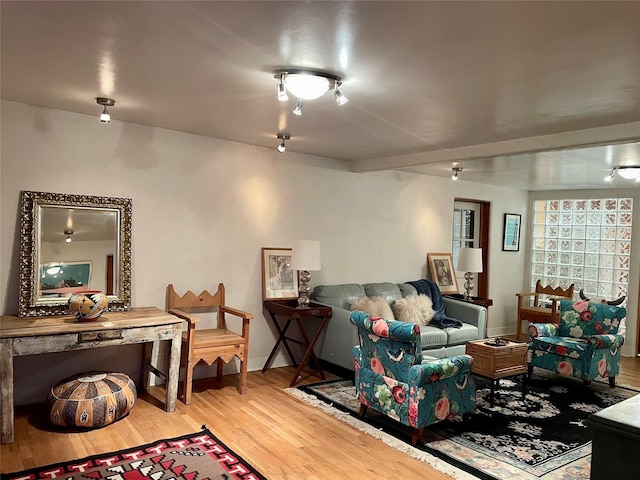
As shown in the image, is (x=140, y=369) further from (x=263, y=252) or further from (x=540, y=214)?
(x=540, y=214)

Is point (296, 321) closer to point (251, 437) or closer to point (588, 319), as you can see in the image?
point (251, 437)

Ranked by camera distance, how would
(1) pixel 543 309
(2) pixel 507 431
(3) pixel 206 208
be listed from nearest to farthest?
(2) pixel 507 431, (3) pixel 206 208, (1) pixel 543 309

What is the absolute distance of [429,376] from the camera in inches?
126

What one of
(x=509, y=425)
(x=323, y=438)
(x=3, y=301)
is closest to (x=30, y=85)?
(x=3, y=301)

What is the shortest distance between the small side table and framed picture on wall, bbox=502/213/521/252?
3.98 meters

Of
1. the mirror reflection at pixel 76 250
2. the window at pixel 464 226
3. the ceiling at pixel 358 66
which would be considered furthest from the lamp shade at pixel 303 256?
the window at pixel 464 226

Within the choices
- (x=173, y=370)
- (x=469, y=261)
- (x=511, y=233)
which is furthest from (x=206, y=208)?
(x=511, y=233)

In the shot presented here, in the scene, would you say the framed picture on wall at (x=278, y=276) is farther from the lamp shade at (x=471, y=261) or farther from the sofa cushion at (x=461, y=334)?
the lamp shade at (x=471, y=261)

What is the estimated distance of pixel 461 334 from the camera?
534 centimetres

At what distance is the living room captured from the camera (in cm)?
368

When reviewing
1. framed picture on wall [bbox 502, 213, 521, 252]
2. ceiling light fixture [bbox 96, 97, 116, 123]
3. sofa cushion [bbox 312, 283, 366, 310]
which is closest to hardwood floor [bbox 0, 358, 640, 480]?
sofa cushion [bbox 312, 283, 366, 310]

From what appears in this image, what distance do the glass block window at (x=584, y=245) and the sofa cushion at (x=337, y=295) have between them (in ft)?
13.1

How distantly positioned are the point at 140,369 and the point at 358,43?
3373 millimetres

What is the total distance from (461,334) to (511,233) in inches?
118
